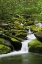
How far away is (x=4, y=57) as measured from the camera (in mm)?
17859

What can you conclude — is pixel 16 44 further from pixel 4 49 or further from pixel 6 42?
pixel 4 49

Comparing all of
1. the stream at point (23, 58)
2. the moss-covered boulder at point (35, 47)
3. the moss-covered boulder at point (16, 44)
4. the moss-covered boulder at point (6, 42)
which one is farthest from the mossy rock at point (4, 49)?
the moss-covered boulder at point (35, 47)

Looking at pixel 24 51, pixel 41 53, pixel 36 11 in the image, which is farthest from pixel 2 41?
pixel 36 11

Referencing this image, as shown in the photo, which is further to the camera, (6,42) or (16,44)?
(16,44)

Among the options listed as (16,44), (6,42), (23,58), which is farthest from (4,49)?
(23,58)

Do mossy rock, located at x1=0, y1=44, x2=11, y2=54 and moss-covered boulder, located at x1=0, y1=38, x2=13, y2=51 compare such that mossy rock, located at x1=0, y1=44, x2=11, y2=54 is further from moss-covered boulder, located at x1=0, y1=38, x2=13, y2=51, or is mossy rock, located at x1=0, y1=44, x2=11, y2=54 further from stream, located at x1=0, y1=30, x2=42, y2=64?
moss-covered boulder, located at x1=0, y1=38, x2=13, y2=51

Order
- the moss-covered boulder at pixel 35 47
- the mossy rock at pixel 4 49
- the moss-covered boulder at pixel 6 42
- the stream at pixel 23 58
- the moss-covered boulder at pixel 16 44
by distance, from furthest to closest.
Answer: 1. the moss-covered boulder at pixel 16 44
2. the moss-covered boulder at pixel 6 42
3. the moss-covered boulder at pixel 35 47
4. the mossy rock at pixel 4 49
5. the stream at pixel 23 58

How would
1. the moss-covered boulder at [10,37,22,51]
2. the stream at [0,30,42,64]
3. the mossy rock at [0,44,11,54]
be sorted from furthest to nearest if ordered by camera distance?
the moss-covered boulder at [10,37,22,51] < the mossy rock at [0,44,11,54] < the stream at [0,30,42,64]

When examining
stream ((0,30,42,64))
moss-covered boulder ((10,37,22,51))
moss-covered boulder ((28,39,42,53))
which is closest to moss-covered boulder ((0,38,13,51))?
moss-covered boulder ((10,37,22,51))

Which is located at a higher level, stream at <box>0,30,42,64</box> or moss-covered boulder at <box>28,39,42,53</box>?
moss-covered boulder at <box>28,39,42,53</box>

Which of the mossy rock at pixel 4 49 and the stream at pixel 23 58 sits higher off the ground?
the mossy rock at pixel 4 49

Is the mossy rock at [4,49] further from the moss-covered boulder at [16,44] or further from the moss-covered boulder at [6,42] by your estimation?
the moss-covered boulder at [16,44]

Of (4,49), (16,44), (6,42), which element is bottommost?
(4,49)

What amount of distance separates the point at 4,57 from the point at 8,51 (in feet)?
7.17
